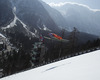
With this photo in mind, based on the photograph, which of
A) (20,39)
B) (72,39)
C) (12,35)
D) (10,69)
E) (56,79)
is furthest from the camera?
(12,35)

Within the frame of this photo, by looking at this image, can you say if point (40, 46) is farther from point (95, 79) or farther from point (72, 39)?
point (95, 79)

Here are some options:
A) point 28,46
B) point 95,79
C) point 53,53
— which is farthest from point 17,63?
point 28,46

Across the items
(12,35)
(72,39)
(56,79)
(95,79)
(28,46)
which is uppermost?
(95,79)

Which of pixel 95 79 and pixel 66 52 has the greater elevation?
pixel 95 79

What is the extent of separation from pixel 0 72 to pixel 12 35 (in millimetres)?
128778

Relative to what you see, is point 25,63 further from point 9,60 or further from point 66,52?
point 66,52

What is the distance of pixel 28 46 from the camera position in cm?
11244

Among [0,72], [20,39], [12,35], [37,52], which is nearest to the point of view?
[0,72]

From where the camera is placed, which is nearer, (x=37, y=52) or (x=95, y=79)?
(x=95, y=79)

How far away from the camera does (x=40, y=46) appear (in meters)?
35.2

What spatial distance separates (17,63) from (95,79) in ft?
118

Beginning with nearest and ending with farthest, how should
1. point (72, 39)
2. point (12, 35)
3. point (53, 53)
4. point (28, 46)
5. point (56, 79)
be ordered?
point (56, 79), point (72, 39), point (53, 53), point (28, 46), point (12, 35)

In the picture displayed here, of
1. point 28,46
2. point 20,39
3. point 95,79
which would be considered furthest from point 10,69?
point 20,39

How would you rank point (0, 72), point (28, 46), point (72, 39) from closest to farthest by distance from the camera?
point (0, 72), point (72, 39), point (28, 46)
